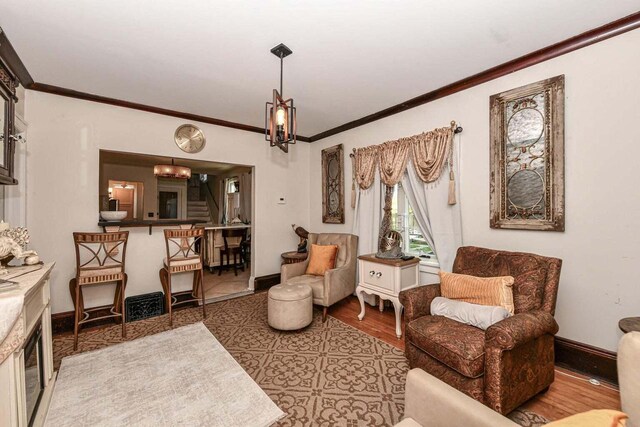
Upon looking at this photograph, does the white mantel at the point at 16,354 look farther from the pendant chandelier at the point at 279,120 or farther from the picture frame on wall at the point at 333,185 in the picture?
the picture frame on wall at the point at 333,185

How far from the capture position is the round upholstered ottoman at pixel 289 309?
2.96 metres

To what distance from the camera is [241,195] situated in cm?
742

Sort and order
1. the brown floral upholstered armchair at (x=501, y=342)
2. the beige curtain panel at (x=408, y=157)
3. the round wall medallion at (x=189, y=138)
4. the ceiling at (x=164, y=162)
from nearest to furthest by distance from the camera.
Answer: the brown floral upholstered armchair at (x=501, y=342) → the beige curtain panel at (x=408, y=157) → the round wall medallion at (x=189, y=138) → the ceiling at (x=164, y=162)

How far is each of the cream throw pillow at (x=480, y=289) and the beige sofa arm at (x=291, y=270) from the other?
6.41 ft

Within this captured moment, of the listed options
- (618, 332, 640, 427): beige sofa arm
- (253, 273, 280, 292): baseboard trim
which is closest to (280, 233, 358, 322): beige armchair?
(253, 273, 280, 292): baseboard trim

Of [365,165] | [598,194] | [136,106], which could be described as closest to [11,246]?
[136,106]

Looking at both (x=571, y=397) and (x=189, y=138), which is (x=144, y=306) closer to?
(x=189, y=138)

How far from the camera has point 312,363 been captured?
2451 mm

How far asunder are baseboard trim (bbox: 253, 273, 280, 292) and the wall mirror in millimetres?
3367

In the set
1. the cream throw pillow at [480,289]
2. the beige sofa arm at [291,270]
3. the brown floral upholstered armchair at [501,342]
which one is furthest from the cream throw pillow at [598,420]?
the beige sofa arm at [291,270]

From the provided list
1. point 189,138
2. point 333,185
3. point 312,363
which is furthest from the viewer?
point 333,185

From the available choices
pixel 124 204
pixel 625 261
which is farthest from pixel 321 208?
pixel 124 204

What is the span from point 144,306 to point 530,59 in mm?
4960

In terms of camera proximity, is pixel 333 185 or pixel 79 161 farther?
pixel 333 185
